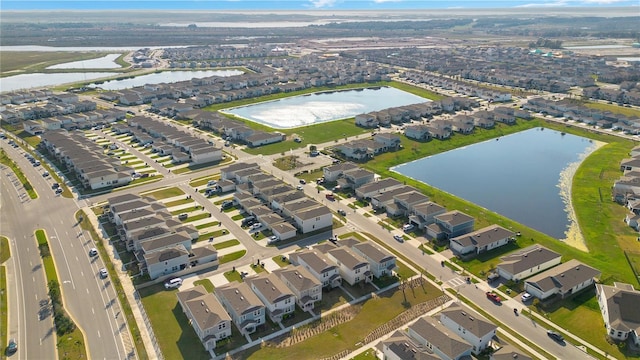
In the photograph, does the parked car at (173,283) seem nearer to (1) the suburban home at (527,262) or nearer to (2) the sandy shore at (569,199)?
(1) the suburban home at (527,262)

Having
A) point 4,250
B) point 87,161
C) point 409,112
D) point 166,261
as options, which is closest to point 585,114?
point 409,112

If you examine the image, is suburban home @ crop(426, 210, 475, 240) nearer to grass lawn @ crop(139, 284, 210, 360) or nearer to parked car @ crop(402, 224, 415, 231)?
parked car @ crop(402, 224, 415, 231)


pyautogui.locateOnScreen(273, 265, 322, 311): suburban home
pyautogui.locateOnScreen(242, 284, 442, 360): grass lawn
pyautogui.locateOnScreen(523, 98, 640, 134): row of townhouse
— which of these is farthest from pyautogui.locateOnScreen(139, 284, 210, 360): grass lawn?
pyautogui.locateOnScreen(523, 98, 640, 134): row of townhouse

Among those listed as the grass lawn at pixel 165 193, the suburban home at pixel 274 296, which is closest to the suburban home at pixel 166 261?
the suburban home at pixel 274 296

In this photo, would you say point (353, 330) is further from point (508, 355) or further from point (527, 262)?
point (527, 262)

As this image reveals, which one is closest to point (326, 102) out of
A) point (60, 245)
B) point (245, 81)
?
point (245, 81)

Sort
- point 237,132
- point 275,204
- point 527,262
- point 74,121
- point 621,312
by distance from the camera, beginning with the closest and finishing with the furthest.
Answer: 1. point 621,312
2. point 527,262
3. point 275,204
4. point 237,132
5. point 74,121

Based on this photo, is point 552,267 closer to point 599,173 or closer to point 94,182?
point 599,173
